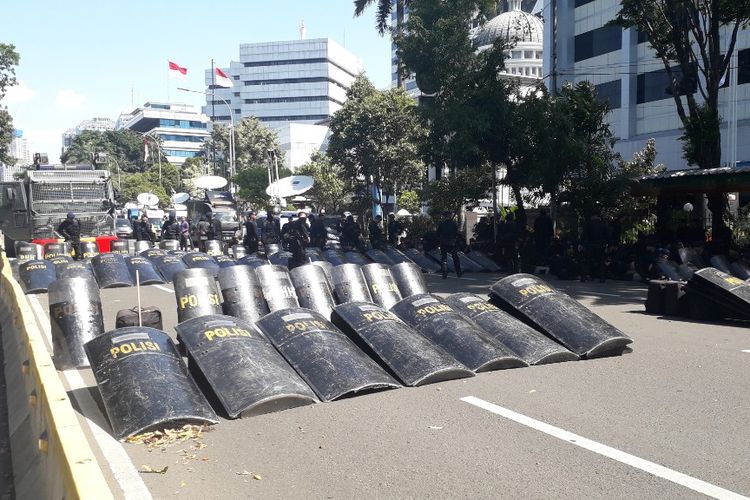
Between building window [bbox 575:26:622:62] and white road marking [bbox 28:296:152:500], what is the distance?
3762 centimetres

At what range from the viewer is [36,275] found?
15.9m

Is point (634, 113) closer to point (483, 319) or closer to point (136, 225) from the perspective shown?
point (136, 225)

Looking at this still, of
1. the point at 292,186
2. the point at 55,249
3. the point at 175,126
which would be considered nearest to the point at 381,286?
the point at 55,249

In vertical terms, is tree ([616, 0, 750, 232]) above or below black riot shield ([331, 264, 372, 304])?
above

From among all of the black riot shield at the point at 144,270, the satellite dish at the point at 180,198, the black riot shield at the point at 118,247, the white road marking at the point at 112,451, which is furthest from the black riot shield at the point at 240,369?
the satellite dish at the point at 180,198

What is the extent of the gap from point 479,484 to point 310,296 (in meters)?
6.45

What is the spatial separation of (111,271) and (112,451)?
12.3 meters

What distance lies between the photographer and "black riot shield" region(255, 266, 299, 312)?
1052 cm

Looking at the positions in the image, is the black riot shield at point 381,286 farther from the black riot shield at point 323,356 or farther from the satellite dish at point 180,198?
the satellite dish at point 180,198

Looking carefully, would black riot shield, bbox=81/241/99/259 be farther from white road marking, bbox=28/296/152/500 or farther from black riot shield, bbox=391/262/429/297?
white road marking, bbox=28/296/152/500

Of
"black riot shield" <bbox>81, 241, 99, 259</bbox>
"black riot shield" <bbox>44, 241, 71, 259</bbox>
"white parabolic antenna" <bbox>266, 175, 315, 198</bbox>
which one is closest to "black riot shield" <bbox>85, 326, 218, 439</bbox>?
"black riot shield" <bbox>44, 241, 71, 259</bbox>

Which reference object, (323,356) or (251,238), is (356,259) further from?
(323,356)

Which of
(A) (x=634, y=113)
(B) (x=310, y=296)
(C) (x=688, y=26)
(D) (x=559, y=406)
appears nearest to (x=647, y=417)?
(D) (x=559, y=406)

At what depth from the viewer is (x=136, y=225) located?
111ft
